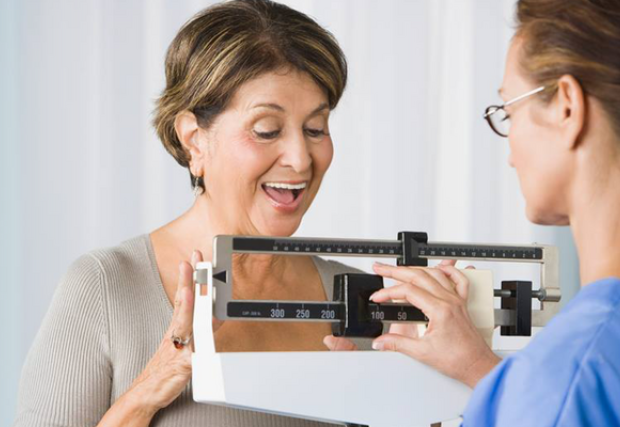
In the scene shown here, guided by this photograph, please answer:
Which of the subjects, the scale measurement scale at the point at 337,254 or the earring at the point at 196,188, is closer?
the scale measurement scale at the point at 337,254

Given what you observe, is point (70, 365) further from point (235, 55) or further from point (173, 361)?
point (235, 55)

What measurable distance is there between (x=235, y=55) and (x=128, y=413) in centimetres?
61

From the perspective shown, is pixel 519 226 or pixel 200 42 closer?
pixel 200 42

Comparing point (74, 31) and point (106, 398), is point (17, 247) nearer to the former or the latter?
point (74, 31)

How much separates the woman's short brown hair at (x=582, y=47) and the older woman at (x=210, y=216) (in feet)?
1.97

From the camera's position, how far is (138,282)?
157cm

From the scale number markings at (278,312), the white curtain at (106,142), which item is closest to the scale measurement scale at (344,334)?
A: the scale number markings at (278,312)

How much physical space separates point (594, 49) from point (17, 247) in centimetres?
166

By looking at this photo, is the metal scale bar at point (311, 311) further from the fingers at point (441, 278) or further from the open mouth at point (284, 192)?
the open mouth at point (284, 192)

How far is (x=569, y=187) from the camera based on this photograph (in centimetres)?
102

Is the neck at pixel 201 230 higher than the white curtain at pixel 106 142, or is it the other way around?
the white curtain at pixel 106 142

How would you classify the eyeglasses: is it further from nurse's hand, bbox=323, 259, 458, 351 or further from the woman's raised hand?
the woman's raised hand

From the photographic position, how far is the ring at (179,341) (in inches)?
52.0

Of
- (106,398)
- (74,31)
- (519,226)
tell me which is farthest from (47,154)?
(519,226)
